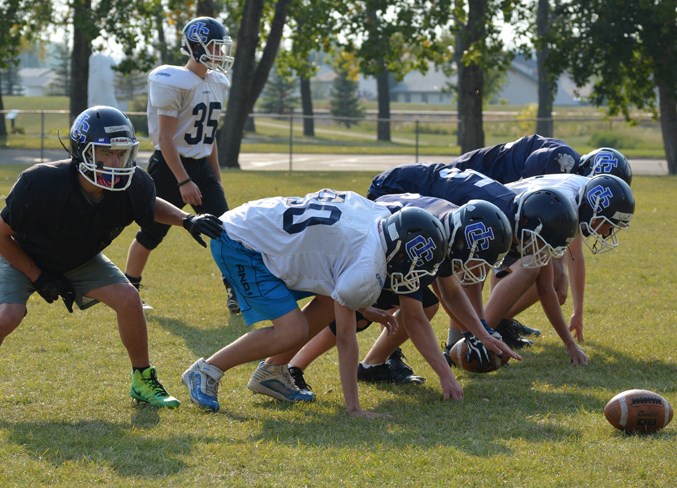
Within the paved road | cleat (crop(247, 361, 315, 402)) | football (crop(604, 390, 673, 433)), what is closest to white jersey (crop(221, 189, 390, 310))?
cleat (crop(247, 361, 315, 402))

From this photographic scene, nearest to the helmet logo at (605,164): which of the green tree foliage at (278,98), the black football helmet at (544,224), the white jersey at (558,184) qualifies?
the white jersey at (558,184)

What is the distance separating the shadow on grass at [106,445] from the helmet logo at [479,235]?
1684mm

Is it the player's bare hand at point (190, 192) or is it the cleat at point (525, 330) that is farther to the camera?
the player's bare hand at point (190, 192)

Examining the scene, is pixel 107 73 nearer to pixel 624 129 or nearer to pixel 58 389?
pixel 624 129

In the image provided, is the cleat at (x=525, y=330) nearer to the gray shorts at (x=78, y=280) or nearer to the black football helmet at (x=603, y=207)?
the black football helmet at (x=603, y=207)

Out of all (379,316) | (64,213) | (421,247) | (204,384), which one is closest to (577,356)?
(379,316)

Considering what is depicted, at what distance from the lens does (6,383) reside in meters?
5.94

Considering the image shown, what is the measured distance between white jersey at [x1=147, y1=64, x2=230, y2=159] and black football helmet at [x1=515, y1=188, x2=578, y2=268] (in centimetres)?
311

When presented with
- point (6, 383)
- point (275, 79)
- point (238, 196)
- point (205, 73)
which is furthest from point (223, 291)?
point (275, 79)

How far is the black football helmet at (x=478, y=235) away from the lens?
206 inches

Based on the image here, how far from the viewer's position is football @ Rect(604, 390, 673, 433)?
4.95 metres

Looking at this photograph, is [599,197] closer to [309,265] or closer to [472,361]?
[472,361]

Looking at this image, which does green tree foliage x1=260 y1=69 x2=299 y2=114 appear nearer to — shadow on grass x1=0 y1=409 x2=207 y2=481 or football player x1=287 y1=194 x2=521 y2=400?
football player x1=287 y1=194 x2=521 y2=400

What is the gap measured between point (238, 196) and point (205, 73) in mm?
9000
